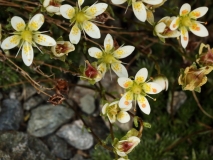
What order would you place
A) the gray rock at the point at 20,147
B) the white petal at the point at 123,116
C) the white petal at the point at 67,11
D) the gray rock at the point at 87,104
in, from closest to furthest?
the white petal at the point at 67,11
the white petal at the point at 123,116
the gray rock at the point at 20,147
the gray rock at the point at 87,104

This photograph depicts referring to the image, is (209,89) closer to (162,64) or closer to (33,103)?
(162,64)

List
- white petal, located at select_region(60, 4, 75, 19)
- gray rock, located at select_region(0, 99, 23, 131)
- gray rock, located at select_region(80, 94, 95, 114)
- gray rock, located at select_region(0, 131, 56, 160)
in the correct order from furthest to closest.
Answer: gray rock, located at select_region(80, 94, 95, 114)
gray rock, located at select_region(0, 99, 23, 131)
gray rock, located at select_region(0, 131, 56, 160)
white petal, located at select_region(60, 4, 75, 19)

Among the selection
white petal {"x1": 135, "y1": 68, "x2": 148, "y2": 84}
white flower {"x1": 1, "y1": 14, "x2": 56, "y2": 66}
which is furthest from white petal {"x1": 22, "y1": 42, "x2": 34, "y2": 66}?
white petal {"x1": 135, "y1": 68, "x2": 148, "y2": 84}

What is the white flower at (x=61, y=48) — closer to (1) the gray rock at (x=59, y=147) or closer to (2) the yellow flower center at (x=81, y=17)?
(2) the yellow flower center at (x=81, y=17)

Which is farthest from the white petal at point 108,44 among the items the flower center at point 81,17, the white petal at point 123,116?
the white petal at point 123,116

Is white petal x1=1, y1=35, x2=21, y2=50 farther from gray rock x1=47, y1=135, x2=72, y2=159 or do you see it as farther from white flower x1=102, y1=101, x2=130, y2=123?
gray rock x1=47, y1=135, x2=72, y2=159
